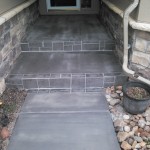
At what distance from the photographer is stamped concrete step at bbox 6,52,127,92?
270 centimetres

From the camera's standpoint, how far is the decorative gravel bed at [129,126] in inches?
77.6

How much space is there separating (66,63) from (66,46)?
1.42 feet

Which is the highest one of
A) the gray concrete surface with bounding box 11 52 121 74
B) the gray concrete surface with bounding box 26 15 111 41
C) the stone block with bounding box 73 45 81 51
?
the gray concrete surface with bounding box 26 15 111 41

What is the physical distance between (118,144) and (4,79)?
1.63m

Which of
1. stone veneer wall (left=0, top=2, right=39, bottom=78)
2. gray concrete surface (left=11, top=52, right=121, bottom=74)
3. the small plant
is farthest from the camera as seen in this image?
gray concrete surface (left=11, top=52, right=121, bottom=74)

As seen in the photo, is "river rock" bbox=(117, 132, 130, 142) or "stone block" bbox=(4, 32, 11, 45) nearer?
"river rock" bbox=(117, 132, 130, 142)

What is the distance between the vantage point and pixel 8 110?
238 cm

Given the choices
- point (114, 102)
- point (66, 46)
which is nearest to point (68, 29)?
point (66, 46)

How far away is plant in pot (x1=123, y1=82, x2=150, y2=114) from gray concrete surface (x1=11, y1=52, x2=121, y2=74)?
0.45 m

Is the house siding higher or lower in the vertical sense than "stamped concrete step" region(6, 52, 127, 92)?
higher

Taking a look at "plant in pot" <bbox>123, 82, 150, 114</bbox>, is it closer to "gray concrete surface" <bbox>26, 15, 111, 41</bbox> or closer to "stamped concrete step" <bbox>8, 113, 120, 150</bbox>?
"stamped concrete step" <bbox>8, 113, 120, 150</bbox>

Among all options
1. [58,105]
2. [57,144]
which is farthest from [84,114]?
[57,144]

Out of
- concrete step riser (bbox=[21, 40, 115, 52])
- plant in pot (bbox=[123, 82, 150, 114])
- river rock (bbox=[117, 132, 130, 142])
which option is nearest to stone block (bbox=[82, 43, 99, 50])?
concrete step riser (bbox=[21, 40, 115, 52])

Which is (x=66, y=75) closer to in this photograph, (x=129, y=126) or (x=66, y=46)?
(x=66, y=46)
